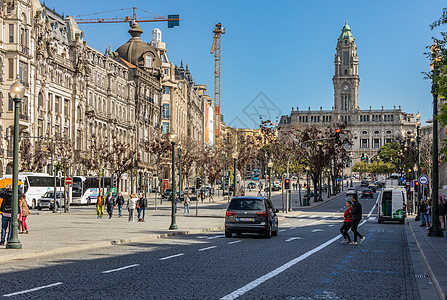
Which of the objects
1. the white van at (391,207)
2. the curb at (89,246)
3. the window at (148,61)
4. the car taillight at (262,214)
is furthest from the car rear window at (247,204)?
the window at (148,61)

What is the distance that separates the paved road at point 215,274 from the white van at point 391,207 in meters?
24.5

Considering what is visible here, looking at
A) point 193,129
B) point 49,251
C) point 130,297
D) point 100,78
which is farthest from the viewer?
point 193,129

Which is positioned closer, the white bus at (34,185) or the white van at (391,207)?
the white van at (391,207)

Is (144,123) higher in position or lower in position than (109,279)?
higher

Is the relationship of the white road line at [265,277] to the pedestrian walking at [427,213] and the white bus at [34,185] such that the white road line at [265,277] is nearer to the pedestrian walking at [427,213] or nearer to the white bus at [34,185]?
the pedestrian walking at [427,213]

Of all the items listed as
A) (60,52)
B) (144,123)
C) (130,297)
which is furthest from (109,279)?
(144,123)

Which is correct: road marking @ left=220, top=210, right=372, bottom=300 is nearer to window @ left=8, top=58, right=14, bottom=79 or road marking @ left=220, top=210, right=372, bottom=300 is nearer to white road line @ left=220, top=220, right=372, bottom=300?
white road line @ left=220, top=220, right=372, bottom=300

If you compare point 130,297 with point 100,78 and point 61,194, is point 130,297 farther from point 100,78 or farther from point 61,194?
point 100,78

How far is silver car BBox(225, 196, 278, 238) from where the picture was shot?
25.4 meters

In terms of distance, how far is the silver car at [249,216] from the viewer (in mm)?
25359

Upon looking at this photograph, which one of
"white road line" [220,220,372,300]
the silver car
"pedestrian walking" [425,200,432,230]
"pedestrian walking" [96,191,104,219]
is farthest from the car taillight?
"pedestrian walking" [96,191,104,219]

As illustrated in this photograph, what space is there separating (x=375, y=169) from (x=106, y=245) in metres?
183

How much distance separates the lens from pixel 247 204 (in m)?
25.7

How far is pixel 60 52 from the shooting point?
7562 cm
